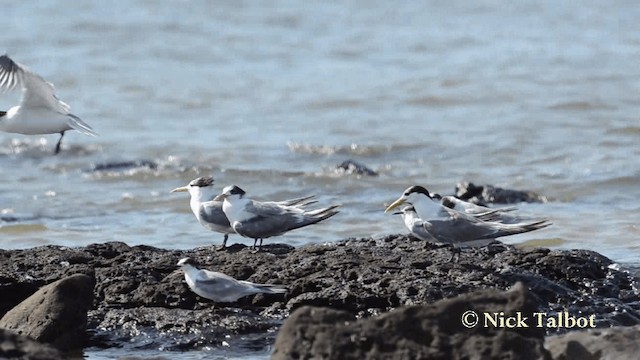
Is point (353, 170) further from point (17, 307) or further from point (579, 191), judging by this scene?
point (17, 307)

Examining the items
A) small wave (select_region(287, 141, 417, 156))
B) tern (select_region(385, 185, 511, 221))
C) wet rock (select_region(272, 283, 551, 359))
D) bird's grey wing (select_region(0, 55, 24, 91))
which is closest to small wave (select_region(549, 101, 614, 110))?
small wave (select_region(287, 141, 417, 156))

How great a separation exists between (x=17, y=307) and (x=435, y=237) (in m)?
2.80

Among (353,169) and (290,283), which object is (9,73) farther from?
(353,169)

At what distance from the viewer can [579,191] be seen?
42.4ft

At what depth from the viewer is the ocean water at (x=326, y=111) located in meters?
12.2

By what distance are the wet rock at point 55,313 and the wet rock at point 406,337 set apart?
5.63ft

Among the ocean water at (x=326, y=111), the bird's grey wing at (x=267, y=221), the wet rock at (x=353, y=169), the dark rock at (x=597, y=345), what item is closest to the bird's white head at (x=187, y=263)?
the bird's grey wing at (x=267, y=221)

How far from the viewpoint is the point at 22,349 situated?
18.3 ft

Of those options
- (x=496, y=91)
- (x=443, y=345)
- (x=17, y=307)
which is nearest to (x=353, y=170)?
(x=496, y=91)

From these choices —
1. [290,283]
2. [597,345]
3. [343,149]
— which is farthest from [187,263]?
[343,149]

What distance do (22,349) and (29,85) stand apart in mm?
5257

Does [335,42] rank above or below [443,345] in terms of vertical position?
above

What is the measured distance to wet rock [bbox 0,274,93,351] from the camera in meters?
6.76

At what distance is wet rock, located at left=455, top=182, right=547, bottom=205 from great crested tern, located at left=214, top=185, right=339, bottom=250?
4042 mm
